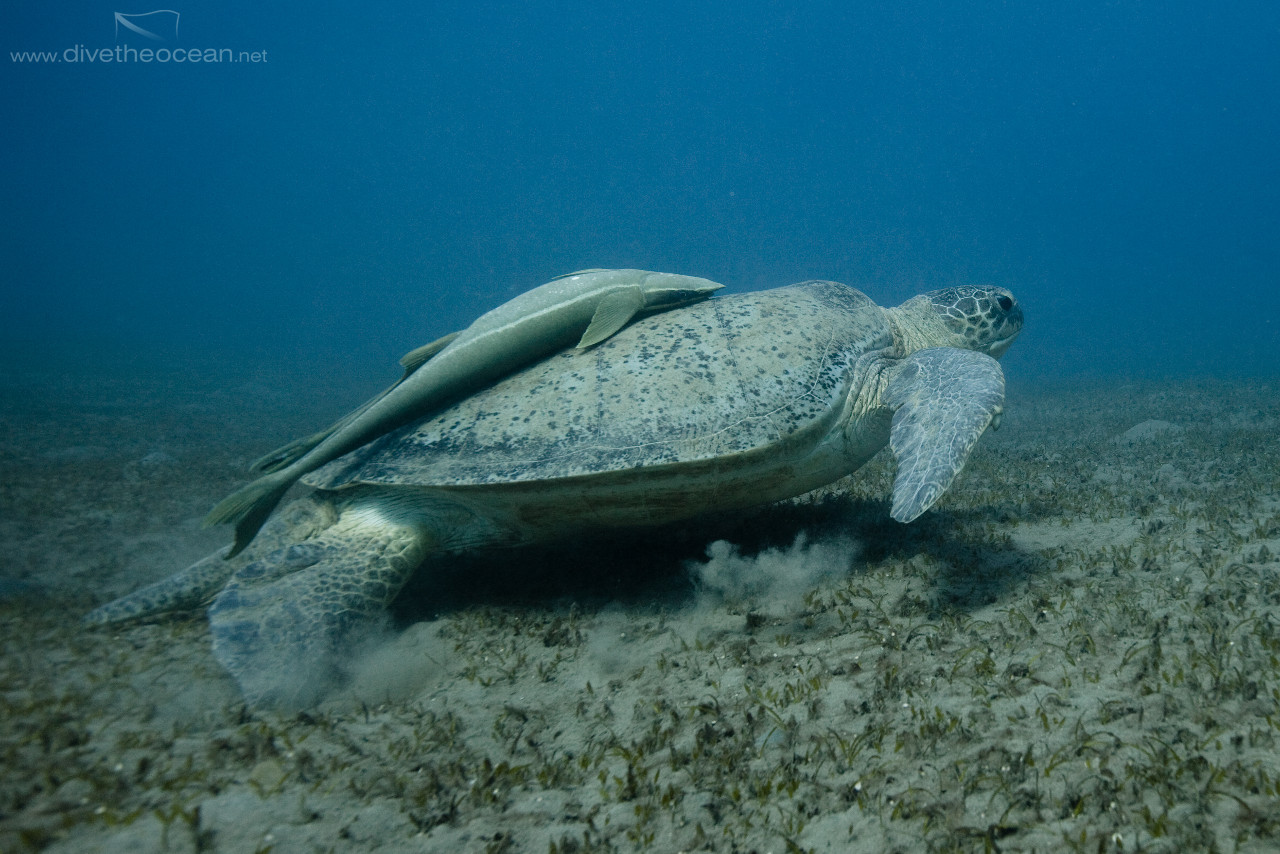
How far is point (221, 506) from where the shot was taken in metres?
3.39

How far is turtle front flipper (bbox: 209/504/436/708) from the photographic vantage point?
2627mm

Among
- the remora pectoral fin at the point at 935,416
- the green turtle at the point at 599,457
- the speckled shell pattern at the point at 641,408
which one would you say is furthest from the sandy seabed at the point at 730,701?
the speckled shell pattern at the point at 641,408

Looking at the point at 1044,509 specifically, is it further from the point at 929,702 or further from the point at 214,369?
the point at 214,369

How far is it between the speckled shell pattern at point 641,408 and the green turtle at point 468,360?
117 mm

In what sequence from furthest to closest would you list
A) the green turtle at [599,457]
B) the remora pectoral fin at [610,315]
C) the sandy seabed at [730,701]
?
the remora pectoral fin at [610,315]
the green turtle at [599,457]
the sandy seabed at [730,701]

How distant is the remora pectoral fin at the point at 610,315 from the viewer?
13.0 feet

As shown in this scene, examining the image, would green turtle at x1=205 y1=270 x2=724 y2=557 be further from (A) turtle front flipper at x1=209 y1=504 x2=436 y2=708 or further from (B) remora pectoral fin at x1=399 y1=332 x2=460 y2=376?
(A) turtle front flipper at x1=209 y1=504 x2=436 y2=708

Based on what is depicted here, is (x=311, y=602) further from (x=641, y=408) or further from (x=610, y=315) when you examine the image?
(x=610, y=315)

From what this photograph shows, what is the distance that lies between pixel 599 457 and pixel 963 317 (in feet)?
13.2

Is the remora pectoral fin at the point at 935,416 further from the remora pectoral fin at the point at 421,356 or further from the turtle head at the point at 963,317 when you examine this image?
the remora pectoral fin at the point at 421,356

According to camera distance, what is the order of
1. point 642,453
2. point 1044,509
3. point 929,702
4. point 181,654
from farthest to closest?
point 1044,509 < point 642,453 < point 181,654 < point 929,702

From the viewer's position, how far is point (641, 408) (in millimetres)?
3467

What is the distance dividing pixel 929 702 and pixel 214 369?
35.9 metres

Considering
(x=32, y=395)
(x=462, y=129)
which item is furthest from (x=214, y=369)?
(x=462, y=129)
